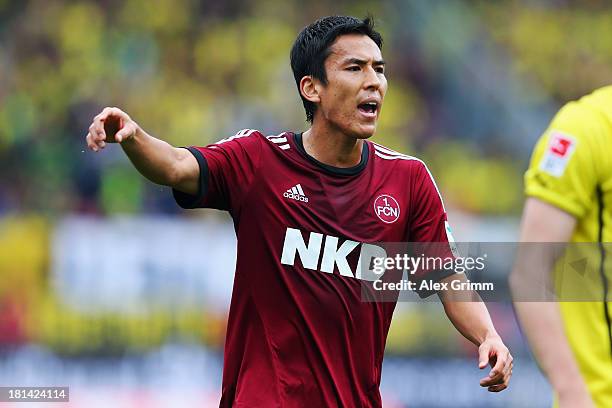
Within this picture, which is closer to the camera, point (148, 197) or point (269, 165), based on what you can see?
point (269, 165)

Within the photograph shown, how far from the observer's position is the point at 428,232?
182 inches

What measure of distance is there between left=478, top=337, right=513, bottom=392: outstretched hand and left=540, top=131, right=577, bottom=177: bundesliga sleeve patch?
0.99 m

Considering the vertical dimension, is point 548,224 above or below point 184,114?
below

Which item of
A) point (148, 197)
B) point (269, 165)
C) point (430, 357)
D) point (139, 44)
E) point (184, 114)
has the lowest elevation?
point (430, 357)

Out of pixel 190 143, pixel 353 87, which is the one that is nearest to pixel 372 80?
pixel 353 87

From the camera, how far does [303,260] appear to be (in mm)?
4426

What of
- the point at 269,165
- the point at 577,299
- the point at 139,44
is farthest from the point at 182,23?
the point at 577,299

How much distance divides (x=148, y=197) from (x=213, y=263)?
2.94 ft

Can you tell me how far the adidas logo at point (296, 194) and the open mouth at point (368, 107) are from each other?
464 mm

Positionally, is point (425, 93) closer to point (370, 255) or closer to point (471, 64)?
point (471, 64)

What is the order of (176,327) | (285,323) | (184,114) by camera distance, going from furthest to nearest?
(184,114) → (176,327) → (285,323)

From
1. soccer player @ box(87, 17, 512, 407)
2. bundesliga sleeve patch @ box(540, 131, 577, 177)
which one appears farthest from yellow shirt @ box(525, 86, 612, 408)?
soccer player @ box(87, 17, 512, 407)

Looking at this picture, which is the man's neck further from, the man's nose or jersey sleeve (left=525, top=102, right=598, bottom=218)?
jersey sleeve (left=525, top=102, right=598, bottom=218)

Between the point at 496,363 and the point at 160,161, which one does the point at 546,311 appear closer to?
the point at 496,363
